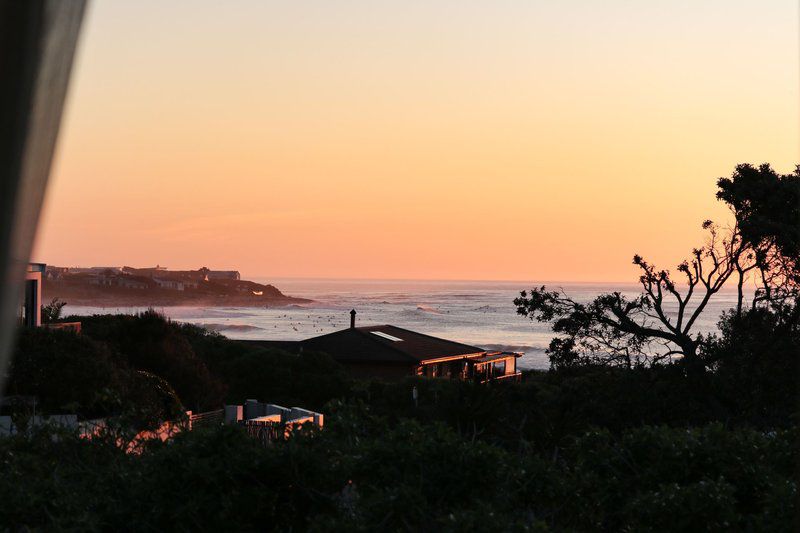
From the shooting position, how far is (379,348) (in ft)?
154

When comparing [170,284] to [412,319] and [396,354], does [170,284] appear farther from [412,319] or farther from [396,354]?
[396,354]

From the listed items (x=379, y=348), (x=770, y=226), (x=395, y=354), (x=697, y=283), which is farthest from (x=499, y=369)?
(x=770, y=226)

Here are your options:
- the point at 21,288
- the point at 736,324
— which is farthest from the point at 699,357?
the point at 21,288

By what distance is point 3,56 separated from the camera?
0.89 metres

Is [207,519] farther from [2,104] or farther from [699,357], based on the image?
[699,357]

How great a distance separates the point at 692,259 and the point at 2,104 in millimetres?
17107

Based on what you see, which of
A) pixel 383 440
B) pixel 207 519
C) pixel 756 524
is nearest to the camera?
pixel 756 524

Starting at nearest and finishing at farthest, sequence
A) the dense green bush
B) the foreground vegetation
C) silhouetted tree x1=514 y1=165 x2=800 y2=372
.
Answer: the foreground vegetation < the dense green bush < silhouetted tree x1=514 y1=165 x2=800 y2=372

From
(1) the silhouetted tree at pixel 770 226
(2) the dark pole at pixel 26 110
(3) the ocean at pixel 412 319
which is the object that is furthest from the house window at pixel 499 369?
(2) the dark pole at pixel 26 110

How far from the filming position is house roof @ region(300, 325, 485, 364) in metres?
45.3

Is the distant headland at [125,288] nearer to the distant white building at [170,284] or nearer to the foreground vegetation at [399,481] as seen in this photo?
the distant white building at [170,284]

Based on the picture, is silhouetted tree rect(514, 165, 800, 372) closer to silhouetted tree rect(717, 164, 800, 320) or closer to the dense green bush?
silhouetted tree rect(717, 164, 800, 320)

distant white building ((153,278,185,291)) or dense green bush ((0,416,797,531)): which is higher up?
distant white building ((153,278,185,291))

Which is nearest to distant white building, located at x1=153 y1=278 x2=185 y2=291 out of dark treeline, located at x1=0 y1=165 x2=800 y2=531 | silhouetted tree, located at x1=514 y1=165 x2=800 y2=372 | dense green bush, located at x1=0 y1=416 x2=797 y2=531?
silhouetted tree, located at x1=514 y1=165 x2=800 y2=372
